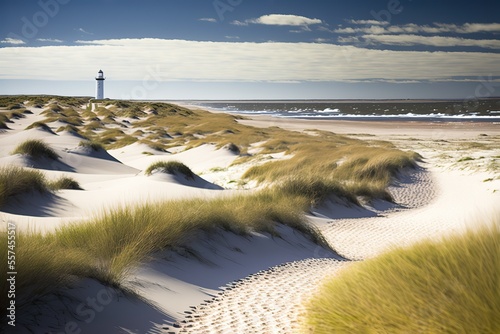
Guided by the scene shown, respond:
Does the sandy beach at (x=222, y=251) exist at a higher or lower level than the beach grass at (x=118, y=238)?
lower

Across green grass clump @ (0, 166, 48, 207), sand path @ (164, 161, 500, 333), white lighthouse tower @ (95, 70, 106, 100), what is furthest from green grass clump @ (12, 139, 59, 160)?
white lighthouse tower @ (95, 70, 106, 100)

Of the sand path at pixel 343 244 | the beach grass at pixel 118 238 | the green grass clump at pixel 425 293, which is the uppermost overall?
the green grass clump at pixel 425 293

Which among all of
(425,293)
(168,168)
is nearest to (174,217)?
(425,293)

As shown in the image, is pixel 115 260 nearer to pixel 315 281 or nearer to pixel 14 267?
pixel 14 267

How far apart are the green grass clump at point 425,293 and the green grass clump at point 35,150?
1699 centimetres

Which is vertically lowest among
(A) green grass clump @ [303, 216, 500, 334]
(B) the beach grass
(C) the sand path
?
(C) the sand path

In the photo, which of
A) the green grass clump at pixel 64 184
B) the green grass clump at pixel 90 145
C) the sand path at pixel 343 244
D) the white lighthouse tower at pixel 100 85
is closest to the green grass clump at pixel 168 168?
the green grass clump at pixel 64 184

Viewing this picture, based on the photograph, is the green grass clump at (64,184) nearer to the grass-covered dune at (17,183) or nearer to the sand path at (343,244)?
the grass-covered dune at (17,183)

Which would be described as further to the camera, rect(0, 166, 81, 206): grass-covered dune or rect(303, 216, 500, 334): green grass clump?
rect(0, 166, 81, 206): grass-covered dune

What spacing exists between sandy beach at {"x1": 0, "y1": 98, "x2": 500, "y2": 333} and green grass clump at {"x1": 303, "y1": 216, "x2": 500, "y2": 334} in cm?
72

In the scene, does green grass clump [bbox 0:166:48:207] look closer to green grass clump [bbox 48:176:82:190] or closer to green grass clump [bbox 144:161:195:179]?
green grass clump [bbox 48:176:82:190]

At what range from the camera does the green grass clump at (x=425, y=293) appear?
3.46 metres

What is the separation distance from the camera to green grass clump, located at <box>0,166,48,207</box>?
35.3 ft

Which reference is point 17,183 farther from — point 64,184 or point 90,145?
point 90,145
